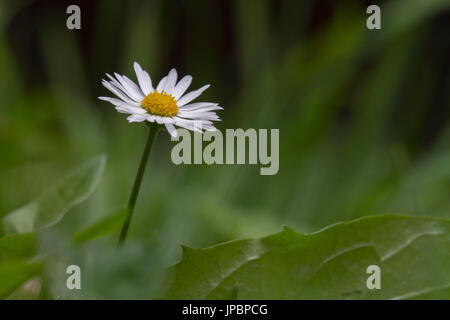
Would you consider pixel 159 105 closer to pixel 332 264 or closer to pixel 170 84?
pixel 170 84

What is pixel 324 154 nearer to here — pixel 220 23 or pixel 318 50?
pixel 318 50

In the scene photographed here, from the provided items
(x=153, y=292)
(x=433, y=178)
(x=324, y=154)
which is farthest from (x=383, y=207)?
(x=153, y=292)

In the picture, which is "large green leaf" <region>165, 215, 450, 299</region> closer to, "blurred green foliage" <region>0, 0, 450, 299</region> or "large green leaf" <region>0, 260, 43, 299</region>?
"large green leaf" <region>0, 260, 43, 299</region>

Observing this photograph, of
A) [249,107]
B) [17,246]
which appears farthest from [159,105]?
[249,107]

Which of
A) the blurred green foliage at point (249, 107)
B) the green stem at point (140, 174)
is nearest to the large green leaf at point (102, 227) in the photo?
the green stem at point (140, 174)

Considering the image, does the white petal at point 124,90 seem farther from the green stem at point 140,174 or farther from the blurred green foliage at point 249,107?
the blurred green foliage at point 249,107

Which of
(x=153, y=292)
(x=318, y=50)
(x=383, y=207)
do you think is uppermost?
(x=318, y=50)
